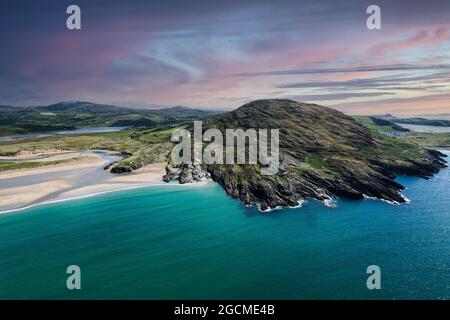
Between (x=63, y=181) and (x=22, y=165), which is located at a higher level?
(x=22, y=165)

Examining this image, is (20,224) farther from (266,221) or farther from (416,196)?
(416,196)

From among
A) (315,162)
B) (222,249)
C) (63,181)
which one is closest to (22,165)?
(63,181)

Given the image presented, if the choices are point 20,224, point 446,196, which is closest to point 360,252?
point 446,196

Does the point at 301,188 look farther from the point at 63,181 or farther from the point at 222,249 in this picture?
the point at 63,181

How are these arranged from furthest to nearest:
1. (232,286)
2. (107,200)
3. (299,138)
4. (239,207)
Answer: (299,138)
(107,200)
(239,207)
(232,286)

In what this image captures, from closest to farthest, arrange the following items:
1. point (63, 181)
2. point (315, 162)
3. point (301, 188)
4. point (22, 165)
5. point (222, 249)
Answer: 1. point (222, 249)
2. point (301, 188)
3. point (63, 181)
4. point (315, 162)
5. point (22, 165)

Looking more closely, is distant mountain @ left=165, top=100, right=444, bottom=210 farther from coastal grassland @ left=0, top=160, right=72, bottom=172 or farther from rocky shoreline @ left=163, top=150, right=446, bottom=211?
coastal grassland @ left=0, top=160, right=72, bottom=172

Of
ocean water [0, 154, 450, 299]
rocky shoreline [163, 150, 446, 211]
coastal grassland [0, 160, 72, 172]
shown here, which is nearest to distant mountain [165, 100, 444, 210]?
rocky shoreline [163, 150, 446, 211]
